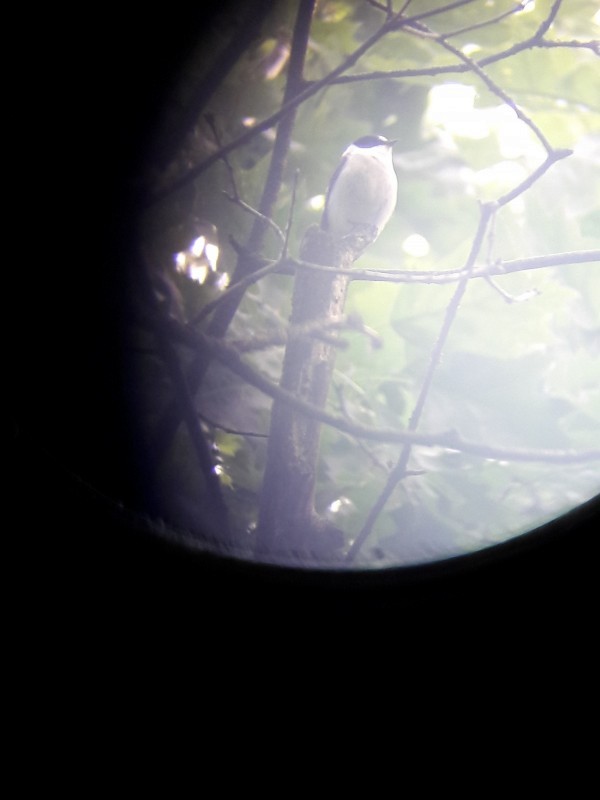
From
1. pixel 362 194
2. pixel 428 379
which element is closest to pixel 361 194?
pixel 362 194

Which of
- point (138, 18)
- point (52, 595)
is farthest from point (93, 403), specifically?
point (138, 18)

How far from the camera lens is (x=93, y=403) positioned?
0.62 metres

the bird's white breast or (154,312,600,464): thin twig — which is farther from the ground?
A: the bird's white breast

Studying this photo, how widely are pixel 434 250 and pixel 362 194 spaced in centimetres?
8

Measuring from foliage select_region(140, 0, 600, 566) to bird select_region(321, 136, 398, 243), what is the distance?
0.01 m

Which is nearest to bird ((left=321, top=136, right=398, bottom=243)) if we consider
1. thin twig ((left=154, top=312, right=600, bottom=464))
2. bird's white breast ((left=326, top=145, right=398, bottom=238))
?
bird's white breast ((left=326, top=145, right=398, bottom=238))

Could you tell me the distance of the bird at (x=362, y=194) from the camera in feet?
1.84

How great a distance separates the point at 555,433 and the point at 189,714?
46 centimetres

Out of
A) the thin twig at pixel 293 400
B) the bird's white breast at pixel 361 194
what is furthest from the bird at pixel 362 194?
the thin twig at pixel 293 400

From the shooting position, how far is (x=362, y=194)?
1.89 feet

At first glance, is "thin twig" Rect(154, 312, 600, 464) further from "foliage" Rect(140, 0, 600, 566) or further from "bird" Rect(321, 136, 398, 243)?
"bird" Rect(321, 136, 398, 243)

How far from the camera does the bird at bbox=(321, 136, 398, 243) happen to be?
1.84ft

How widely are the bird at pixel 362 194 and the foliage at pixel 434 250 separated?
15mm

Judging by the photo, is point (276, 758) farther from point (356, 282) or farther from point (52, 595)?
point (356, 282)
